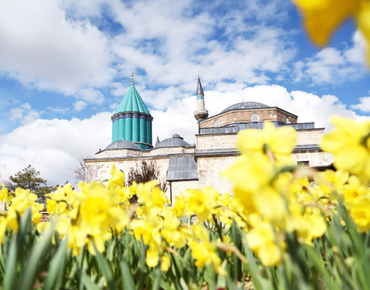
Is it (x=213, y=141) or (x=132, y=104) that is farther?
(x=132, y=104)

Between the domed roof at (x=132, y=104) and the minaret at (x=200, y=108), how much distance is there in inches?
367

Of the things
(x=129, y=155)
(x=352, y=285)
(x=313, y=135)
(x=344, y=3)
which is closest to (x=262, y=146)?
(x=344, y=3)

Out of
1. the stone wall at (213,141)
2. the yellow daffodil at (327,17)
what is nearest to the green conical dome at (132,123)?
the stone wall at (213,141)

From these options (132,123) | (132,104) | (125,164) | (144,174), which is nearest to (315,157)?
(144,174)

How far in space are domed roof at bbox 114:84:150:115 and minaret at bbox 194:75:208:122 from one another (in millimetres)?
9322

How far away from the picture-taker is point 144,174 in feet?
69.7

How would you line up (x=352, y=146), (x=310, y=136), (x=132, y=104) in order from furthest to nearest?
(x=132, y=104), (x=310, y=136), (x=352, y=146)

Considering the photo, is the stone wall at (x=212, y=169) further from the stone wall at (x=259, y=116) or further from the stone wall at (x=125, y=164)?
the stone wall at (x=259, y=116)

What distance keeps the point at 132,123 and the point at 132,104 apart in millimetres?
3320

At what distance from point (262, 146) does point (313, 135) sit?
17.3 metres

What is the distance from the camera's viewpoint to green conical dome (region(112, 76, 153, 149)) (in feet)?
118

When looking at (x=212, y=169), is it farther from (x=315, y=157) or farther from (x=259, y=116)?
(x=259, y=116)

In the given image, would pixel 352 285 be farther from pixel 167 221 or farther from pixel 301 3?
pixel 301 3

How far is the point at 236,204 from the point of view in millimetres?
1824
